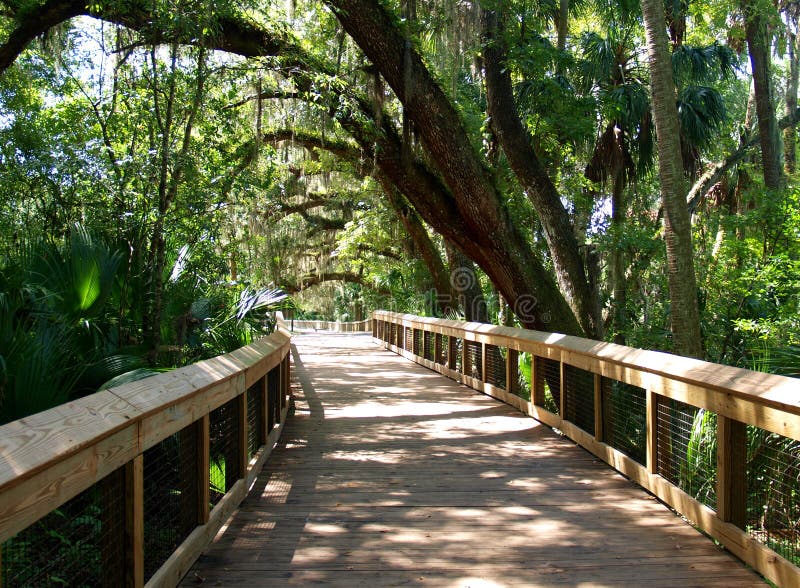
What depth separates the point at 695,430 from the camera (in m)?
4.57

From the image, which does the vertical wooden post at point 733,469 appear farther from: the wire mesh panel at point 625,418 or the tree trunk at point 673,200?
the tree trunk at point 673,200

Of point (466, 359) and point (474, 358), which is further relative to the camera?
point (466, 359)

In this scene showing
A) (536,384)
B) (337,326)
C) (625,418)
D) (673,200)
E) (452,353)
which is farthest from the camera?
(337,326)

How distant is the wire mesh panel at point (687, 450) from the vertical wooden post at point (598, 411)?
2.66ft

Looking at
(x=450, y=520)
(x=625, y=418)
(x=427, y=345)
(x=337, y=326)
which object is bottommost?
(x=337, y=326)

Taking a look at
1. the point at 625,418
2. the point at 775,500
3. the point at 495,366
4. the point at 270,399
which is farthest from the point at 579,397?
the point at 495,366

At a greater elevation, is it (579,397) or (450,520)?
(579,397)

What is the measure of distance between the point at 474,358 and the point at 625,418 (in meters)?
4.20

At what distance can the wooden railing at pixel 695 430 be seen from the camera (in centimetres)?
327

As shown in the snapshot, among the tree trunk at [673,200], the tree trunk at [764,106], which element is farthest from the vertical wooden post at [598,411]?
the tree trunk at [764,106]

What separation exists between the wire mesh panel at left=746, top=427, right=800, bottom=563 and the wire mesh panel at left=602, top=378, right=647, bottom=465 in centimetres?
105

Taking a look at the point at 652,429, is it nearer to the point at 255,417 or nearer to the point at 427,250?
the point at 255,417

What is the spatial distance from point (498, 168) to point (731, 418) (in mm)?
8878

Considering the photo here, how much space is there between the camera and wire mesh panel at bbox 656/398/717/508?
446 centimetres
